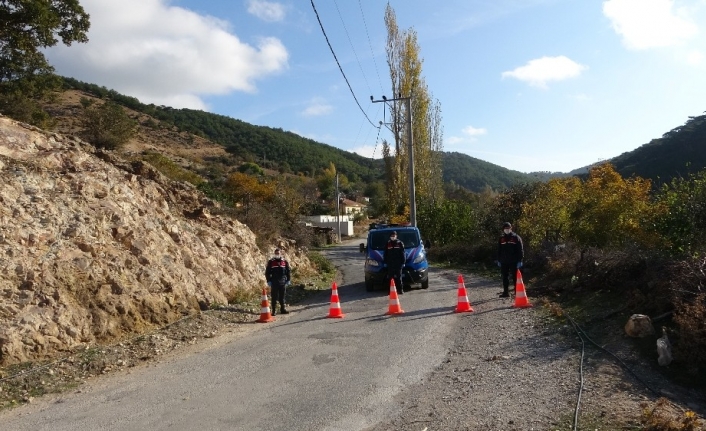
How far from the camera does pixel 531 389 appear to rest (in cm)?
616

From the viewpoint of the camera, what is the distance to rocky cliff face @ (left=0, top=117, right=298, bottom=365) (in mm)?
8609

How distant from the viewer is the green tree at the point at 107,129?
78.6 ft

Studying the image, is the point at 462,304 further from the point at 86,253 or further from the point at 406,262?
the point at 86,253

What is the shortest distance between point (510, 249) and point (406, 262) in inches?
149

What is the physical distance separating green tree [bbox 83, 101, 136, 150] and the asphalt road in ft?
54.8

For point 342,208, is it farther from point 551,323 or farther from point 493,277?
point 551,323

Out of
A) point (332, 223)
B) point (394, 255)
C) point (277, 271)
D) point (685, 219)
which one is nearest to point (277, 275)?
point (277, 271)

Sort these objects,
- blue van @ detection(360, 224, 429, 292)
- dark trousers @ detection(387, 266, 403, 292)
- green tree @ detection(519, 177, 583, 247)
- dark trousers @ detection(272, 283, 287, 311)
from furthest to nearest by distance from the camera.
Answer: green tree @ detection(519, 177, 583, 247) → blue van @ detection(360, 224, 429, 292) → dark trousers @ detection(387, 266, 403, 292) → dark trousers @ detection(272, 283, 287, 311)

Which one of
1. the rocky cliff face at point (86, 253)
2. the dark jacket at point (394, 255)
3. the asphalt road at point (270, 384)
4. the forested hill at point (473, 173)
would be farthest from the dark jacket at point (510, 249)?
the forested hill at point (473, 173)

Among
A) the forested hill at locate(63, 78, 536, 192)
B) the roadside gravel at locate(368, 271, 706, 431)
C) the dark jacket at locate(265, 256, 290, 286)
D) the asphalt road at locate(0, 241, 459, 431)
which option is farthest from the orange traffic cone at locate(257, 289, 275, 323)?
the forested hill at locate(63, 78, 536, 192)

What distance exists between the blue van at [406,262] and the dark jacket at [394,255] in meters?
0.69

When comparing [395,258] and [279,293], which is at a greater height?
[395,258]

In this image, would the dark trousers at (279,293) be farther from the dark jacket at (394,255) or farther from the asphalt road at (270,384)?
the dark jacket at (394,255)

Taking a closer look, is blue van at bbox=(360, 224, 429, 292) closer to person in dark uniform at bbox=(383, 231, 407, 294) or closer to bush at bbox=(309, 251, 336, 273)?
person in dark uniform at bbox=(383, 231, 407, 294)
